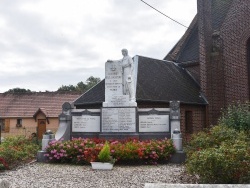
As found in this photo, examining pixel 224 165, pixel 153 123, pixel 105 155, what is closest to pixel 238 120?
pixel 153 123

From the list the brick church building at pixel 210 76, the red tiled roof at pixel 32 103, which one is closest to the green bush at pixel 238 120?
the brick church building at pixel 210 76

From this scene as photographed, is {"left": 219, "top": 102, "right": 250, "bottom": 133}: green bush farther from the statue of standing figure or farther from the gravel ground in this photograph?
the statue of standing figure

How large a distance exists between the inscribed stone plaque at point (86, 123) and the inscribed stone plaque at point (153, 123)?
6.43 ft

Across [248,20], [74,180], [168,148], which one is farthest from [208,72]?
[74,180]

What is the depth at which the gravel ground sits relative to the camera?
779 cm

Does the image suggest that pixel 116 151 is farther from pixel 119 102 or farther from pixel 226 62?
pixel 226 62

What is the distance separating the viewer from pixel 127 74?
14.4 metres

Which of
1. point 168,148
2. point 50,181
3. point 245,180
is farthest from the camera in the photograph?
point 168,148

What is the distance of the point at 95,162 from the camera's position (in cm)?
1005

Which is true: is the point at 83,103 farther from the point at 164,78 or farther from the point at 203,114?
the point at 203,114

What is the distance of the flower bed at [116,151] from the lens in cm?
1096

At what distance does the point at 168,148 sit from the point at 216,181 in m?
4.88

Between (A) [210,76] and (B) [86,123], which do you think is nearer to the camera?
(B) [86,123]

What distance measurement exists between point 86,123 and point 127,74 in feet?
9.01
